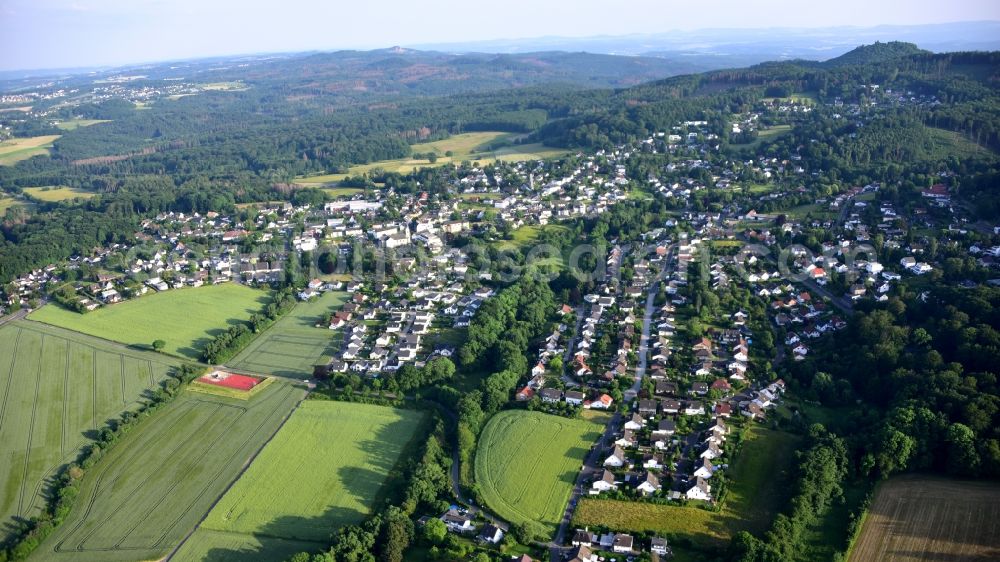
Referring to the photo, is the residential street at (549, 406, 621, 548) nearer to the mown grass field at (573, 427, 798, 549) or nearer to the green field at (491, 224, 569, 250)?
the mown grass field at (573, 427, 798, 549)

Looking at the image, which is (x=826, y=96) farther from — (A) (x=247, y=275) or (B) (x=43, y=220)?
(B) (x=43, y=220)

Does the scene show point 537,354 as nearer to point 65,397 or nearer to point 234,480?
point 234,480

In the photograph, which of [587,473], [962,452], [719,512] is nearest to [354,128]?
[587,473]

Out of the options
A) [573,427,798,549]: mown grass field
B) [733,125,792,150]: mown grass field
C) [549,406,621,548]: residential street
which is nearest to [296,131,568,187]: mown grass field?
[733,125,792,150]: mown grass field

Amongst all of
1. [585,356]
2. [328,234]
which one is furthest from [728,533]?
[328,234]

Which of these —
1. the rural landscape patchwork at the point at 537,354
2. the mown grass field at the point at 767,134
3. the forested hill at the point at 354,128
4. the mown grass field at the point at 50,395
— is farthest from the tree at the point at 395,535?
the mown grass field at the point at 767,134

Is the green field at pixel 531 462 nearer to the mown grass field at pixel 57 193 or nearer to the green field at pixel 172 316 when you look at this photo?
the green field at pixel 172 316

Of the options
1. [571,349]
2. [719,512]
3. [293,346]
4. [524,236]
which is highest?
[524,236]
